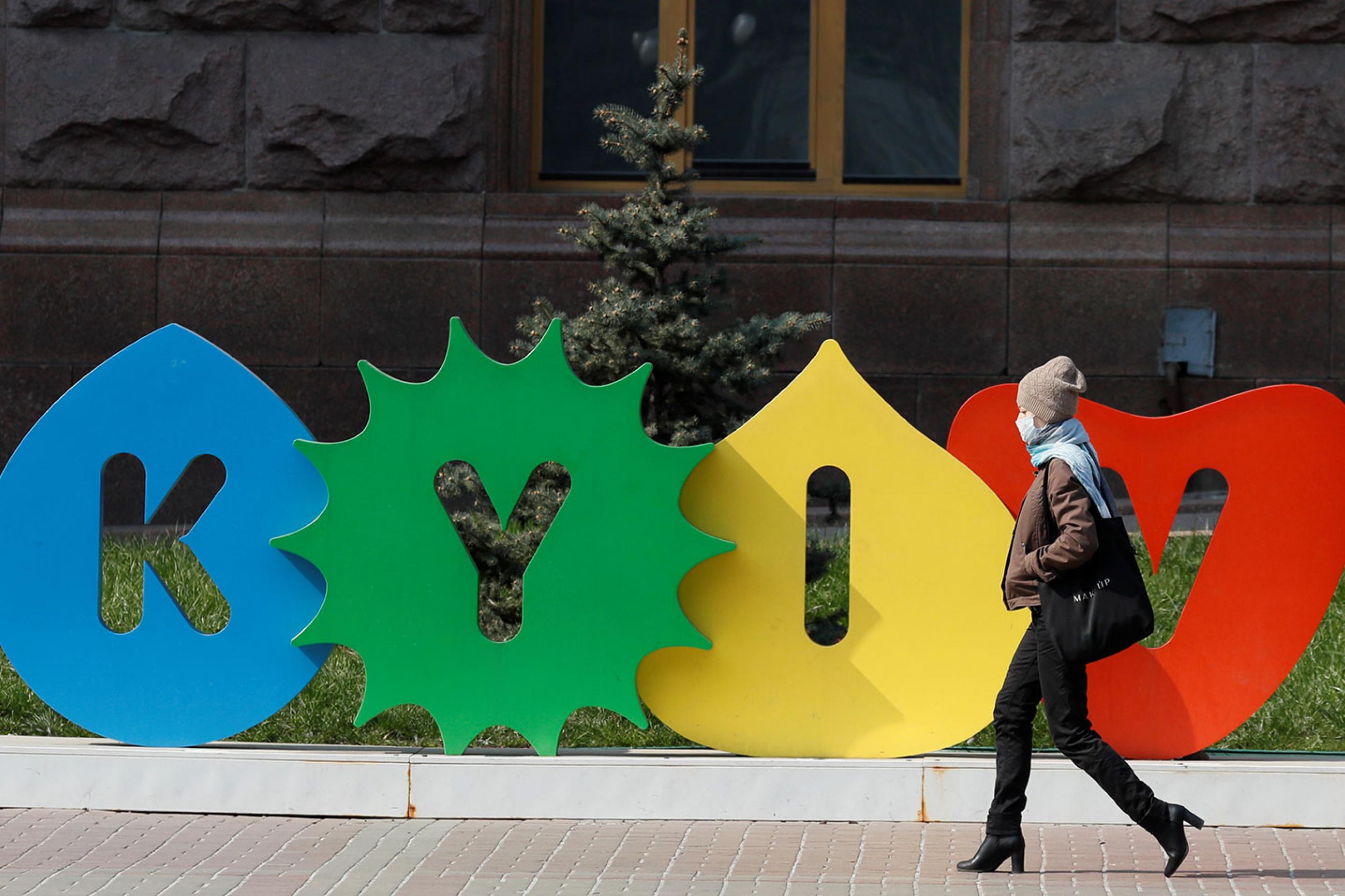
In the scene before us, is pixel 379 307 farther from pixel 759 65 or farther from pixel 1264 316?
pixel 1264 316

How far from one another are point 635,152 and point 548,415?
65.1 inches

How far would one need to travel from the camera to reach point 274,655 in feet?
20.8

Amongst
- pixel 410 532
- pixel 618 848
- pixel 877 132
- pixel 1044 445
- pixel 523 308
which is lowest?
pixel 618 848

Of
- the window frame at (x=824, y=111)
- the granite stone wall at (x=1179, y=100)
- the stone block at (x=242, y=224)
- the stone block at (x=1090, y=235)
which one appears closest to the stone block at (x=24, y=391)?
the stone block at (x=242, y=224)

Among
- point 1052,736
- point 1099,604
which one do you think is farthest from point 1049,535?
point 1052,736

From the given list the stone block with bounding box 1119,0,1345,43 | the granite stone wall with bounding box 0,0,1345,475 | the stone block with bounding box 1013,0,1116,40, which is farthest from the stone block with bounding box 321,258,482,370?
the stone block with bounding box 1119,0,1345,43

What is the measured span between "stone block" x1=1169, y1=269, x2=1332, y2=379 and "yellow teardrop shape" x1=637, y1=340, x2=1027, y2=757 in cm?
538

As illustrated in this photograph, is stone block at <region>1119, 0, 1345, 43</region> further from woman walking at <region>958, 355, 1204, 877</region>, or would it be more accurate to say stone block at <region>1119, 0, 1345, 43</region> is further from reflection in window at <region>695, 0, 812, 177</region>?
woman walking at <region>958, 355, 1204, 877</region>

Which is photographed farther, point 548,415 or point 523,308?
Result: point 523,308

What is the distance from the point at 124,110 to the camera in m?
11.2

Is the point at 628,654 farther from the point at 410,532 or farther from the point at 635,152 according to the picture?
the point at 635,152

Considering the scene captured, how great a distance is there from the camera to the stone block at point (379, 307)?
1120 cm

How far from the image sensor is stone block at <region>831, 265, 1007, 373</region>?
36.5 feet

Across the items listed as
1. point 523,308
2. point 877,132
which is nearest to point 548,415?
point 523,308
